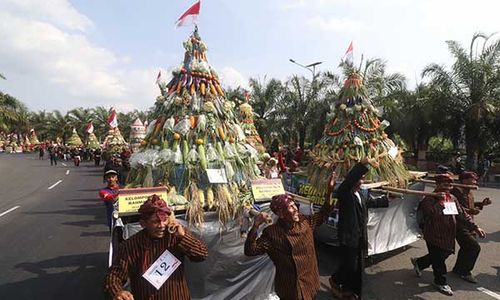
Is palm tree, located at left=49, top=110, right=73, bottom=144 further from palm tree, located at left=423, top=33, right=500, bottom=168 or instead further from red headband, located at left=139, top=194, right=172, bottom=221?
red headband, located at left=139, top=194, right=172, bottom=221

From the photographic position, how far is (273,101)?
2506cm

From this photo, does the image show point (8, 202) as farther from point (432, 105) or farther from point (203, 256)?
point (432, 105)

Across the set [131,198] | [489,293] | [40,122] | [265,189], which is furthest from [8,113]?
[40,122]

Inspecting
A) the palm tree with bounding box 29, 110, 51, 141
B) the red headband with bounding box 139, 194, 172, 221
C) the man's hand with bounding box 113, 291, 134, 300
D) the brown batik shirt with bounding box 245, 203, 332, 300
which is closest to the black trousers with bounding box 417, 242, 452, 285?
the brown batik shirt with bounding box 245, 203, 332, 300

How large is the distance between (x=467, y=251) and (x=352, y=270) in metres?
2.08

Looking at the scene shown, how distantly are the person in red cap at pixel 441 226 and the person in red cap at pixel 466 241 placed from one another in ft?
1.64

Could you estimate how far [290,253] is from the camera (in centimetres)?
298

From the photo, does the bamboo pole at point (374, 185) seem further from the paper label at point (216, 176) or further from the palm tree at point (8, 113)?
the palm tree at point (8, 113)

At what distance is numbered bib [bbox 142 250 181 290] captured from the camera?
2447 mm

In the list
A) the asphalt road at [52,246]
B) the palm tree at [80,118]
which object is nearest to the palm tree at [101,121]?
the palm tree at [80,118]

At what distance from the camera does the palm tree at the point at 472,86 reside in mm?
17125

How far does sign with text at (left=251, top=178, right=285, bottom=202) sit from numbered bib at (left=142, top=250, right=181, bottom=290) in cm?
178

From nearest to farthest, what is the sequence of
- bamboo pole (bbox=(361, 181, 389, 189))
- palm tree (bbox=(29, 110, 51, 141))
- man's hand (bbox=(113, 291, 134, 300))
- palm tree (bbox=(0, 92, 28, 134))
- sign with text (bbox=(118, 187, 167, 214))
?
1. man's hand (bbox=(113, 291, 134, 300))
2. sign with text (bbox=(118, 187, 167, 214))
3. bamboo pole (bbox=(361, 181, 389, 189))
4. palm tree (bbox=(0, 92, 28, 134))
5. palm tree (bbox=(29, 110, 51, 141))

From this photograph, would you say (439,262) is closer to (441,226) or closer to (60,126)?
(441,226)
